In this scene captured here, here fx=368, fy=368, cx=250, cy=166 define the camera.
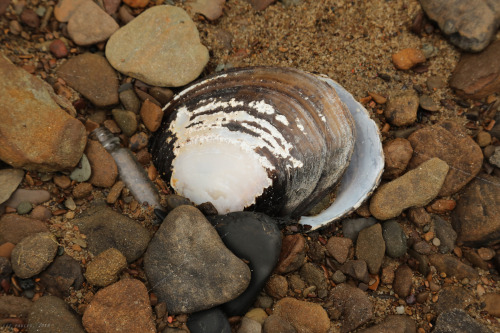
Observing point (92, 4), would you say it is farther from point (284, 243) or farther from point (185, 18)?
point (284, 243)

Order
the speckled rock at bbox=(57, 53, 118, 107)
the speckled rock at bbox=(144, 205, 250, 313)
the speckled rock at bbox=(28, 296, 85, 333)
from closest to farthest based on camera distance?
the speckled rock at bbox=(28, 296, 85, 333)
the speckled rock at bbox=(144, 205, 250, 313)
the speckled rock at bbox=(57, 53, 118, 107)

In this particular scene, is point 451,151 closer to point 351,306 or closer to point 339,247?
point 339,247

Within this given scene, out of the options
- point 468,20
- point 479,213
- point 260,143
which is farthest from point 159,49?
point 479,213

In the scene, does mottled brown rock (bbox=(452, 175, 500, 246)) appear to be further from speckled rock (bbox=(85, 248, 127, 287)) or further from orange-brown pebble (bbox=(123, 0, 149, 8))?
orange-brown pebble (bbox=(123, 0, 149, 8))

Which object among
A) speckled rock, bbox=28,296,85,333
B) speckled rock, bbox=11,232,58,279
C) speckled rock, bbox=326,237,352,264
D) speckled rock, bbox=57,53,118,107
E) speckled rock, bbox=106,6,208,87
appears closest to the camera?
speckled rock, bbox=28,296,85,333

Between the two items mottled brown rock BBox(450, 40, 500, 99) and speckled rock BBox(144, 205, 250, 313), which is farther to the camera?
mottled brown rock BBox(450, 40, 500, 99)

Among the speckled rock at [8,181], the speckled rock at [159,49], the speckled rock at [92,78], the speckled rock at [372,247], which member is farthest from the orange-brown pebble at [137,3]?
the speckled rock at [372,247]

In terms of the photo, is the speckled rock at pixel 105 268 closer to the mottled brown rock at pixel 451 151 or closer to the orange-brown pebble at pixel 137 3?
the orange-brown pebble at pixel 137 3

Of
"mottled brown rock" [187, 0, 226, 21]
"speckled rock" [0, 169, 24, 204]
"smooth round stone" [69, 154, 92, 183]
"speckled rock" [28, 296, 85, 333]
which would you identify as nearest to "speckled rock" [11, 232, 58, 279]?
"speckled rock" [28, 296, 85, 333]
